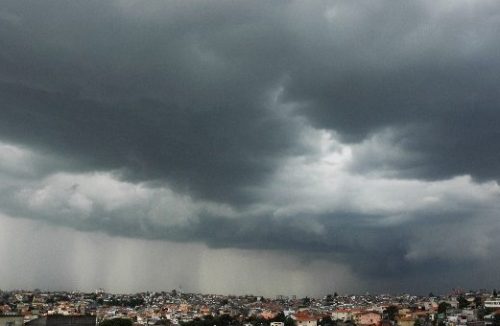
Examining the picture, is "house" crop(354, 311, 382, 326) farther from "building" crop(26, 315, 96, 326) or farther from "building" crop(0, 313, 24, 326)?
"building" crop(0, 313, 24, 326)

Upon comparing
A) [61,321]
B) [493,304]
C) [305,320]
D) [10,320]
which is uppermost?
[493,304]

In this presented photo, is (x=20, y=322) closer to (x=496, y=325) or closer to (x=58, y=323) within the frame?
(x=58, y=323)

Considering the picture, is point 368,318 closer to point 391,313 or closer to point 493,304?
point 391,313

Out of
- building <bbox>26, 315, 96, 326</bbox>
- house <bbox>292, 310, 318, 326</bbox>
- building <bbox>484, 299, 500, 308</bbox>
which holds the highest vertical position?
building <bbox>484, 299, 500, 308</bbox>

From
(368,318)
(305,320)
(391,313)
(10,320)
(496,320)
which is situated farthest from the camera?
(391,313)

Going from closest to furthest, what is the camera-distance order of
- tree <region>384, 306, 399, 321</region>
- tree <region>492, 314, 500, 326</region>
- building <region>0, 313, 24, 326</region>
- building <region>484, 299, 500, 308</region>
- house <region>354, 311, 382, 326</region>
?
building <region>0, 313, 24, 326</region>
tree <region>492, 314, 500, 326</region>
building <region>484, 299, 500, 308</region>
house <region>354, 311, 382, 326</region>
tree <region>384, 306, 399, 321</region>

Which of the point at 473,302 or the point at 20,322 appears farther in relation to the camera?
the point at 473,302

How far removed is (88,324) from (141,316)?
61.8m

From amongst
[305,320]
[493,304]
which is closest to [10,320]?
[305,320]

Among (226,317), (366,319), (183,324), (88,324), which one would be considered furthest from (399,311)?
(88,324)

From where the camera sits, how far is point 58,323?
335ft

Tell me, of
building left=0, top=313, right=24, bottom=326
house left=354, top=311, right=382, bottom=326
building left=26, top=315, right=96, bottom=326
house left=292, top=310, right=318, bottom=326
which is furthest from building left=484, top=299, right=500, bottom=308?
building left=0, top=313, right=24, bottom=326

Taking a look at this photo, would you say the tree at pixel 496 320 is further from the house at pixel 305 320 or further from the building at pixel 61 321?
the building at pixel 61 321

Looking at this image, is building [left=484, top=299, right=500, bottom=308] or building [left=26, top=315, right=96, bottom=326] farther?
building [left=484, top=299, right=500, bottom=308]
